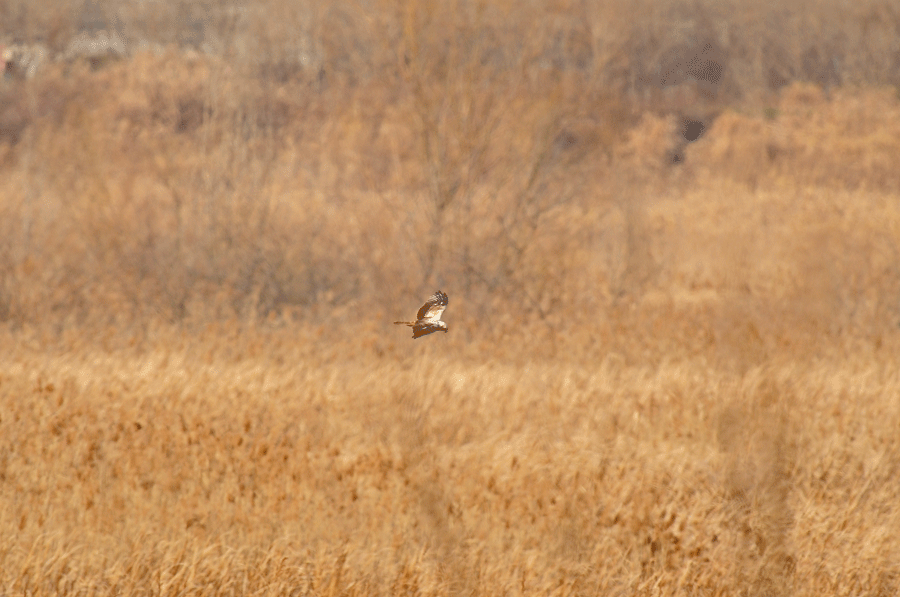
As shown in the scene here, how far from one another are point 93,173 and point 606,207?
25.0ft

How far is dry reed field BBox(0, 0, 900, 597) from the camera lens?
5.29 meters

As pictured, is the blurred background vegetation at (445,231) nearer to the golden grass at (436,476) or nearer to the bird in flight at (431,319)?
the golden grass at (436,476)

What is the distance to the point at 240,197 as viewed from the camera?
11.4m

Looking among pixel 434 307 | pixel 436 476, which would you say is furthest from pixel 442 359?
pixel 434 307

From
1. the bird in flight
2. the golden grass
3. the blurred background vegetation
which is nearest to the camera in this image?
the bird in flight

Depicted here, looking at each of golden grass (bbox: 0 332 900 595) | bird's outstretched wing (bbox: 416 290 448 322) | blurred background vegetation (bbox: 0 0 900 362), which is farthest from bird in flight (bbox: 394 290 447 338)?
blurred background vegetation (bbox: 0 0 900 362)

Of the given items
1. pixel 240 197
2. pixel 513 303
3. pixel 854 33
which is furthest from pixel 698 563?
pixel 854 33

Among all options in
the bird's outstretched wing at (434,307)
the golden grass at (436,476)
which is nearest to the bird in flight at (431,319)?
the bird's outstretched wing at (434,307)

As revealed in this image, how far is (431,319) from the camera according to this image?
4.42ft

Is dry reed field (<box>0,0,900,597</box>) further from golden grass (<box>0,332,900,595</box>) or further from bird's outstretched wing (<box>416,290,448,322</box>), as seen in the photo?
bird's outstretched wing (<box>416,290,448,322</box>)

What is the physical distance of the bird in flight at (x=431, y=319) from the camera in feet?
4.31

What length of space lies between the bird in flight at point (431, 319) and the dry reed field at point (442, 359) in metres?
3.82

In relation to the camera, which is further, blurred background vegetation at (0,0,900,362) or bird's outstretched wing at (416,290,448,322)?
blurred background vegetation at (0,0,900,362)

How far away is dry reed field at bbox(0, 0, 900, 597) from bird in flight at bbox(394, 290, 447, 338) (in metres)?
3.82
